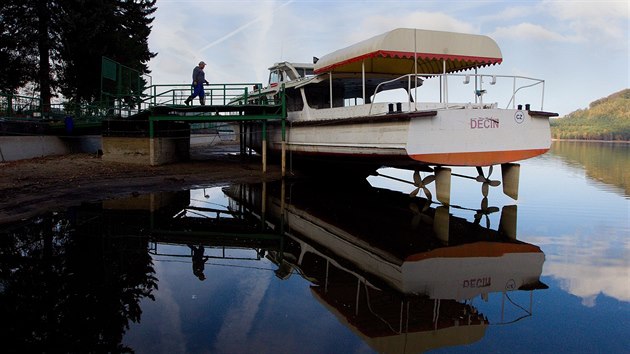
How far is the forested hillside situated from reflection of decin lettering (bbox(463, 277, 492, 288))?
3659 inches

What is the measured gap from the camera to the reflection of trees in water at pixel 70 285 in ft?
14.1

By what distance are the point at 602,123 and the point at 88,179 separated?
368 ft

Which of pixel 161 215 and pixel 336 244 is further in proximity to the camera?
pixel 161 215

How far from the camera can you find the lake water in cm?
443

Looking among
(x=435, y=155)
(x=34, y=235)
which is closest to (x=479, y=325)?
(x=435, y=155)

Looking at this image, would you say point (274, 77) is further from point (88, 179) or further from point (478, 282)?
point (478, 282)

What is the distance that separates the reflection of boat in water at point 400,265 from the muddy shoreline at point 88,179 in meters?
3.72

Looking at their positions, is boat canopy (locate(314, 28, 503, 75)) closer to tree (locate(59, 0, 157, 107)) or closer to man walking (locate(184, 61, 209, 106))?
man walking (locate(184, 61, 209, 106))

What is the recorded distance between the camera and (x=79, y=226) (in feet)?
27.8

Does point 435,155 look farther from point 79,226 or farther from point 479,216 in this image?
point 79,226

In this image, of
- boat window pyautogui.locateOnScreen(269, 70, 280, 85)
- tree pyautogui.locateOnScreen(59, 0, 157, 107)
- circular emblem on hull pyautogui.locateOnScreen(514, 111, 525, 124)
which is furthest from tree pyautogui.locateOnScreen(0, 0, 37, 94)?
circular emblem on hull pyautogui.locateOnScreen(514, 111, 525, 124)

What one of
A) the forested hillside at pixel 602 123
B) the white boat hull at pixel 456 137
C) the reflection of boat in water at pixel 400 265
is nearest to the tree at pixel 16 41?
the reflection of boat in water at pixel 400 265

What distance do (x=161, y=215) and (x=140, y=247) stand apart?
251 centimetres

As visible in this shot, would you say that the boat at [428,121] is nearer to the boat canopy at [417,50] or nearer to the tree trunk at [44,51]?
the boat canopy at [417,50]
